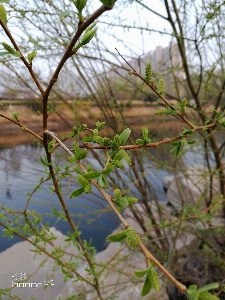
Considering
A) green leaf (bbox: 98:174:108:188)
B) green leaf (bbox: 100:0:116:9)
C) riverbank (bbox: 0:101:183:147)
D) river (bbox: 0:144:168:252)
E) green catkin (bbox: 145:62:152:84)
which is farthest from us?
riverbank (bbox: 0:101:183:147)

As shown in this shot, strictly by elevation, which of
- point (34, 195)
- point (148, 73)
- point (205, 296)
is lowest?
point (34, 195)

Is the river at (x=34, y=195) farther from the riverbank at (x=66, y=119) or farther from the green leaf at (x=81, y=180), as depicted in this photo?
the green leaf at (x=81, y=180)

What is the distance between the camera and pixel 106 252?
2.01 meters

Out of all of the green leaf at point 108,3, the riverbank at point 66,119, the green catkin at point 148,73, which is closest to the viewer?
the green leaf at point 108,3

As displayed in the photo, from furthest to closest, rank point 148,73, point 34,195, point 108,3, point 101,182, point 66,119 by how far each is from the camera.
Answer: point 66,119
point 34,195
point 148,73
point 101,182
point 108,3

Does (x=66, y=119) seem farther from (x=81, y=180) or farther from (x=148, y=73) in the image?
(x=81, y=180)

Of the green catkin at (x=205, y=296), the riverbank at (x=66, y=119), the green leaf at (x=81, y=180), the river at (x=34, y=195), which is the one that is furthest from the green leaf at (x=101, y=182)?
the riverbank at (x=66, y=119)

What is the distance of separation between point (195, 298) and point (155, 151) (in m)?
2.51

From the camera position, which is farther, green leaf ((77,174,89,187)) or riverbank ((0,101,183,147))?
riverbank ((0,101,183,147))

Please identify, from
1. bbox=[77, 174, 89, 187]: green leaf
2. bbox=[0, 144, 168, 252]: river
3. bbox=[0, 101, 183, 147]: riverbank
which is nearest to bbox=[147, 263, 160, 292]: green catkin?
bbox=[77, 174, 89, 187]: green leaf

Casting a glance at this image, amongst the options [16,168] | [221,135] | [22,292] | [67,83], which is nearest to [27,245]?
[22,292]

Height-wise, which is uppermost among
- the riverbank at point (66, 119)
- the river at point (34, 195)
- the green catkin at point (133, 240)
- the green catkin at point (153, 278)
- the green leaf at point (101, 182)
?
the riverbank at point (66, 119)

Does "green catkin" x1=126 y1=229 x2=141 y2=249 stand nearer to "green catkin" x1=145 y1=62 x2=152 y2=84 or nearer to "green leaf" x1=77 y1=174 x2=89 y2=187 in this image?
"green leaf" x1=77 y1=174 x2=89 y2=187

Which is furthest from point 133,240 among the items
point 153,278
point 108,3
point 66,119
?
point 66,119
